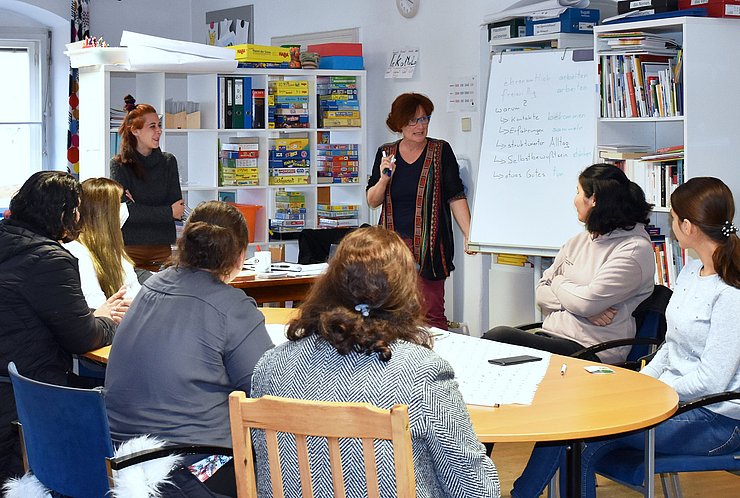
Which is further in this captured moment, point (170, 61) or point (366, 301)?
point (170, 61)

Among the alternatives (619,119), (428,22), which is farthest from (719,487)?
(428,22)

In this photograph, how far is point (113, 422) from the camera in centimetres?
267

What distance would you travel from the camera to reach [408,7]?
6.66m

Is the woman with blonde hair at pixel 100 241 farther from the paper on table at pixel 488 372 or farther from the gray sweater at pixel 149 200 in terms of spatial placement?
the gray sweater at pixel 149 200

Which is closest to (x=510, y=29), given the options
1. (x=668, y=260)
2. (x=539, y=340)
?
(x=668, y=260)

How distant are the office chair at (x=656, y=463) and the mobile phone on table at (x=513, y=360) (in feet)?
1.20

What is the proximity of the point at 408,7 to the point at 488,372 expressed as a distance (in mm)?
4238

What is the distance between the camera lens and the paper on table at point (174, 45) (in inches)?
229

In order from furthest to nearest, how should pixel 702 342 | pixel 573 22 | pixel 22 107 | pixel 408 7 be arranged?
Answer: pixel 22 107 → pixel 408 7 → pixel 573 22 → pixel 702 342

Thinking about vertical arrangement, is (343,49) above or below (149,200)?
above

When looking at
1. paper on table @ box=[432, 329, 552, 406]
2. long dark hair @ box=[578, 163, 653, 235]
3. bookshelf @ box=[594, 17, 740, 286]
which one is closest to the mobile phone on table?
paper on table @ box=[432, 329, 552, 406]

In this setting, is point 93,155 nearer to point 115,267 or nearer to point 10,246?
point 115,267

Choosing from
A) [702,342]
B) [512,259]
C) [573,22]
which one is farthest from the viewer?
[512,259]

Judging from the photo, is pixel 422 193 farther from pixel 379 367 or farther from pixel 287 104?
pixel 379 367
